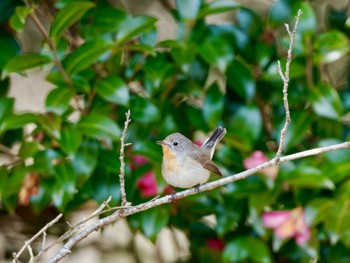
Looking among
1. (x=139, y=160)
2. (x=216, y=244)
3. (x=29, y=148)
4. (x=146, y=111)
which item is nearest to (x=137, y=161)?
(x=139, y=160)

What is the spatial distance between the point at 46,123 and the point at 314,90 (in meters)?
1.13

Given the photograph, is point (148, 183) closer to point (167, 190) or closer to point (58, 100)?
point (167, 190)

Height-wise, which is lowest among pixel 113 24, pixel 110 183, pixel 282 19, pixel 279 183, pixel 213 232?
pixel 213 232

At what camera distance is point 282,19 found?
131 inches

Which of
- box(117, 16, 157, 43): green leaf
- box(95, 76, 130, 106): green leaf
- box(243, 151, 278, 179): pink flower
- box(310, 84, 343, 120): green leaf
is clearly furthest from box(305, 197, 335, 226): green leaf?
box(117, 16, 157, 43): green leaf

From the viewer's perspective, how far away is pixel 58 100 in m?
2.86

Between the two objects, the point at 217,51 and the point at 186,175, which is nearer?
the point at 186,175

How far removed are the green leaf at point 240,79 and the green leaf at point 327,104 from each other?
27 centimetres

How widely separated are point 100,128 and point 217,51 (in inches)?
23.3

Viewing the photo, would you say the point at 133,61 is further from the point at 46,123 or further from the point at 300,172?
the point at 300,172

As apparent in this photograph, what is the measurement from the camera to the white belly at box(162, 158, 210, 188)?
2.44m

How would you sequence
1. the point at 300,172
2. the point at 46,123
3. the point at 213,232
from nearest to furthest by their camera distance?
the point at 46,123
the point at 300,172
the point at 213,232

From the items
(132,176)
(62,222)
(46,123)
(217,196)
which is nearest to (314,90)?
(217,196)

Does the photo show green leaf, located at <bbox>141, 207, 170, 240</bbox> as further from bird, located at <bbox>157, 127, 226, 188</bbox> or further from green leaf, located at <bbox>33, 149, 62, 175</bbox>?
bird, located at <bbox>157, 127, 226, 188</bbox>
